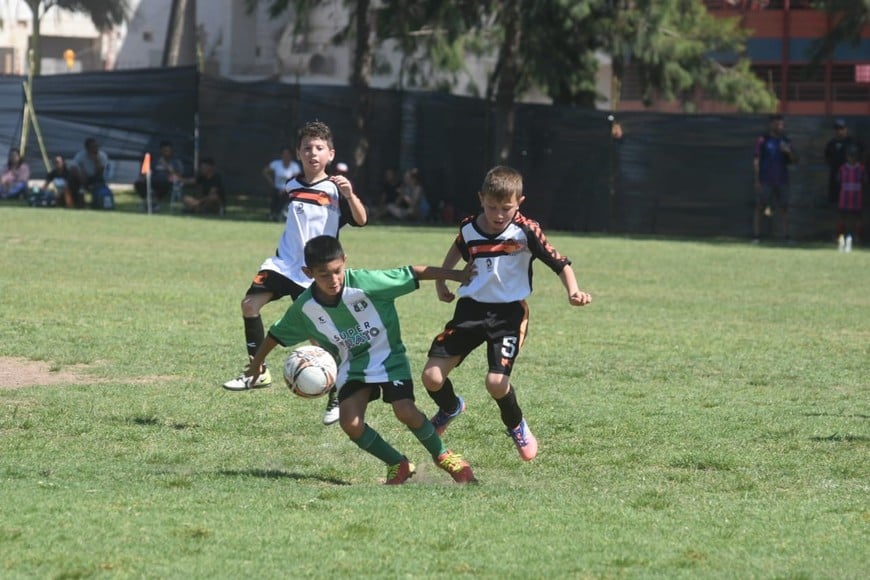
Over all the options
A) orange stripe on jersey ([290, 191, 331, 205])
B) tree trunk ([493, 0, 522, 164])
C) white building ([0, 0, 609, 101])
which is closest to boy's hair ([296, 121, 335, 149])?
orange stripe on jersey ([290, 191, 331, 205])

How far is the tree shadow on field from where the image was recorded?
23.2 feet

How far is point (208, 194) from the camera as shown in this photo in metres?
27.9

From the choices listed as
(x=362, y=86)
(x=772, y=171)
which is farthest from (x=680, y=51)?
(x=362, y=86)

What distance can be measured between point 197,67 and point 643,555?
82.6 ft

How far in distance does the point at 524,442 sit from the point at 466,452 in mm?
491

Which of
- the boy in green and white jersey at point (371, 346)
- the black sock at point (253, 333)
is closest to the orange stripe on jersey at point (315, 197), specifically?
the black sock at point (253, 333)

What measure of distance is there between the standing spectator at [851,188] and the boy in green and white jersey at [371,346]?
17953mm

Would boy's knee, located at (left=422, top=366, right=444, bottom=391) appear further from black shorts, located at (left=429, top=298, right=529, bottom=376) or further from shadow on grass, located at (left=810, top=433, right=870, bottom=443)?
shadow on grass, located at (left=810, top=433, right=870, bottom=443)

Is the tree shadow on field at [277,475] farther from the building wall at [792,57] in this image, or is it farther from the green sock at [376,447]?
the building wall at [792,57]

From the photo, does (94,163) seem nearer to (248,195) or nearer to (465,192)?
(248,195)

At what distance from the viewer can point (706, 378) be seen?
416 inches

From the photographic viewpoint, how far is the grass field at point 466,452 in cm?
543

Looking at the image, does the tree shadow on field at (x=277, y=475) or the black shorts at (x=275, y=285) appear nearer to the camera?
the tree shadow on field at (x=277, y=475)

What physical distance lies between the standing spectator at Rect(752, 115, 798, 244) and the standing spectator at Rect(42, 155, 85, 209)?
1282cm
